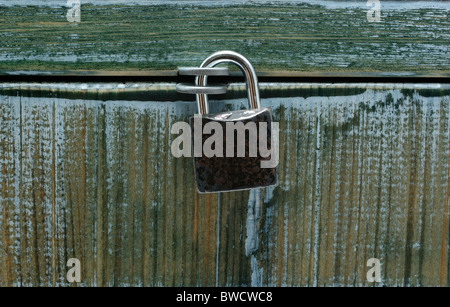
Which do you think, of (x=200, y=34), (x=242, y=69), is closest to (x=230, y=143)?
(x=242, y=69)

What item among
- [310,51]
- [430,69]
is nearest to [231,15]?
[310,51]

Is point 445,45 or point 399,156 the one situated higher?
point 445,45

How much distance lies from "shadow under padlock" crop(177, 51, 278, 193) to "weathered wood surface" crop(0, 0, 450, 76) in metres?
0.10

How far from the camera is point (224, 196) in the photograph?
743mm

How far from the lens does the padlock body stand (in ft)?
2.01

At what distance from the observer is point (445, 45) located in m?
0.74

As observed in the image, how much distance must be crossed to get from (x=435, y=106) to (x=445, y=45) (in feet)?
0.36

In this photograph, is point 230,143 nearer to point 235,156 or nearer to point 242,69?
point 235,156

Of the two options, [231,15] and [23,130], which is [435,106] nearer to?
[231,15]

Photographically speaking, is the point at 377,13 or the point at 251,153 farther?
the point at 377,13

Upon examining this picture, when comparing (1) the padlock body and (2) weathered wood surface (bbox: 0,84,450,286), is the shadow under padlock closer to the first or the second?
(1) the padlock body

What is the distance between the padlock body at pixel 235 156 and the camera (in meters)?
0.61

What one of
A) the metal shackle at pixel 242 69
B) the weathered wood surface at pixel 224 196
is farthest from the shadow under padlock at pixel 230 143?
the weathered wood surface at pixel 224 196

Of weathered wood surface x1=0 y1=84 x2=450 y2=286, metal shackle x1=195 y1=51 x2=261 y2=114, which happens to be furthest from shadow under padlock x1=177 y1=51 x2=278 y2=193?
weathered wood surface x1=0 y1=84 x2=450 y2=286
